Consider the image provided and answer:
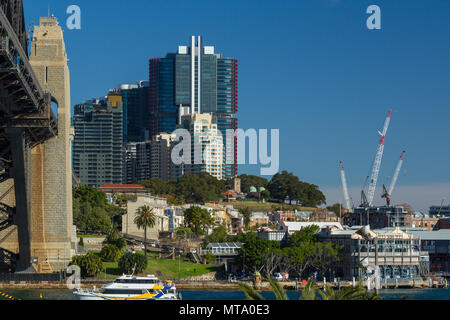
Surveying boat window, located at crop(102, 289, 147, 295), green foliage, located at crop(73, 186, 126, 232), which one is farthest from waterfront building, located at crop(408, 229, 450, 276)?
boat window, located at crop(102, 289, 147, 295)

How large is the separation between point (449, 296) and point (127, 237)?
50.9 m

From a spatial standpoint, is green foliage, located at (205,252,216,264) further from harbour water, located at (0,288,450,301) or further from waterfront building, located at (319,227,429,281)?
harbour water, located at (0,288,450,301)

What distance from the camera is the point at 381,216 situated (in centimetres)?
19462

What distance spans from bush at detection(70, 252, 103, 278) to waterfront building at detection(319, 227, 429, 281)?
3228cm

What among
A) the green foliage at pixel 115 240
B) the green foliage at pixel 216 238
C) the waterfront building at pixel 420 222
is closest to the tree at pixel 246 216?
the waterfront building at pixel 420 222

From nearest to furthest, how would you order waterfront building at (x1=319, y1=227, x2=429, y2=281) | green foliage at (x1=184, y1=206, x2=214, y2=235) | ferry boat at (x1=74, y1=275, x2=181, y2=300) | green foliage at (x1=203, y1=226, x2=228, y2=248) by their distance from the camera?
1. ferry boat at (x1=74, y1=275, x2=181, y2=300)
2. waterfront building at (x1=319, y1=227, x2=429, y2=281)
3. green foliage at (x1=203, y1=226, x2=228, y2=248)
4. green foliage at (x1=184, y1=206, x2=214, y2=235)

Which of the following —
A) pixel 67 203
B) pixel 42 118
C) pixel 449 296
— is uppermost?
pixel 42 118

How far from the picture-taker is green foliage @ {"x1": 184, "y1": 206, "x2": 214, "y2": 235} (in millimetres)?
141225

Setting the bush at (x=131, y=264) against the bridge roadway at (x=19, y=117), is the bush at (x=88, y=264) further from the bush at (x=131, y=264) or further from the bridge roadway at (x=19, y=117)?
the bridge roadway at (x=19, y=117)

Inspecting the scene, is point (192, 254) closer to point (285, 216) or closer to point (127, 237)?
point (127, 237)
